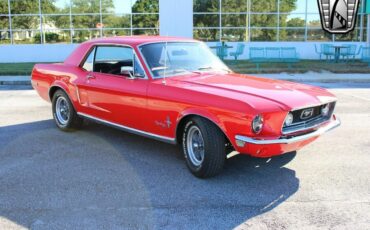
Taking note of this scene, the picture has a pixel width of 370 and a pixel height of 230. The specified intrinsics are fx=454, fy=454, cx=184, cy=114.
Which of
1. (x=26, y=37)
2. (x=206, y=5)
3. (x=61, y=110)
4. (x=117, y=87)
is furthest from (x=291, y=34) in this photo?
(x=117, y=87)

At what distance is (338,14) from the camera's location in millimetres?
17188

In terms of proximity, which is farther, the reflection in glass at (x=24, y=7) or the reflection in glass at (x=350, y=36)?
the reflection in glass at (x=350, y=36)

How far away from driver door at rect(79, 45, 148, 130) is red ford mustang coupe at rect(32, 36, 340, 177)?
1 centimetres

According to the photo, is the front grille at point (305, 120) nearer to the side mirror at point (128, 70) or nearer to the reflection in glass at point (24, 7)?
the side mirror at point (128, 70)

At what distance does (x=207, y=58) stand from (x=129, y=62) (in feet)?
3.61

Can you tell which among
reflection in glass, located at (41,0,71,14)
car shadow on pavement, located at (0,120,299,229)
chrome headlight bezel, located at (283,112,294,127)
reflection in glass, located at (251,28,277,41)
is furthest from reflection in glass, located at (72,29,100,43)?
chrome headlight bezel, located at (283,112,294,127)

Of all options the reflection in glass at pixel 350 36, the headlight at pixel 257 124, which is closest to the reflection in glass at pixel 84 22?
the reflection in glass at pixel 350 36

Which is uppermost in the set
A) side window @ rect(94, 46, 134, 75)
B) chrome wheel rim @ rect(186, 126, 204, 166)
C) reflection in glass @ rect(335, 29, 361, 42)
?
reflection in glass @ rect(335, 29, 361, 42)

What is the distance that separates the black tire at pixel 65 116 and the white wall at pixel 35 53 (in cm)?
1645

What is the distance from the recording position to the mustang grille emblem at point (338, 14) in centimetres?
1623

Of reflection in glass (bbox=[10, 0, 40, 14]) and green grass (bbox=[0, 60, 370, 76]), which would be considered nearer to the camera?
green grass (bbox=[0, 60, 370, 76])

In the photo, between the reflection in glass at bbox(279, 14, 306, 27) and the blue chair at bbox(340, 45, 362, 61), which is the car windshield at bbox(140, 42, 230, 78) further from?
the reflection in glass at bbox(279, 14, 306, 27)

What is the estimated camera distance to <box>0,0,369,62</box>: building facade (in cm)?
2345

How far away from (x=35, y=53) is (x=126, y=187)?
20252mm
